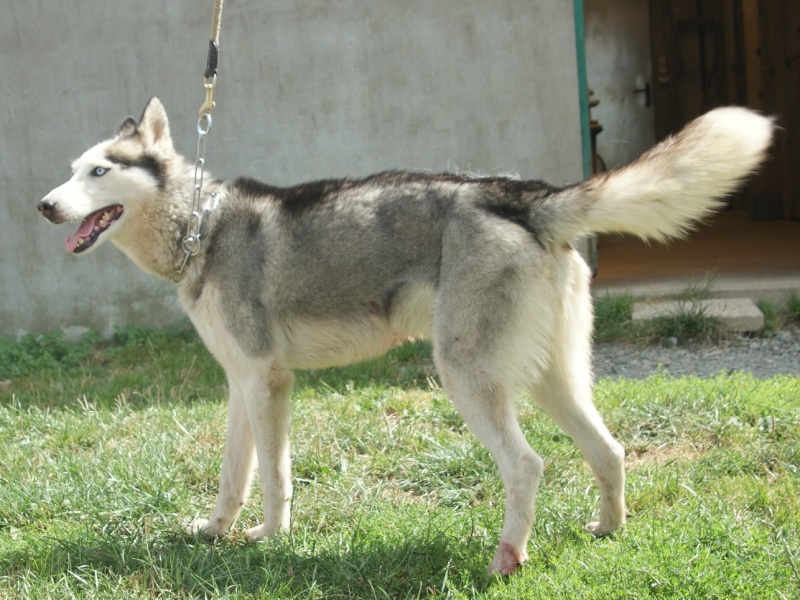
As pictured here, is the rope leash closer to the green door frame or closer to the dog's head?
the dog's head

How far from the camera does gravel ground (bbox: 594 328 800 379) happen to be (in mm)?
5793

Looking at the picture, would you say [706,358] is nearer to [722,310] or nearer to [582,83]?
[722,310]

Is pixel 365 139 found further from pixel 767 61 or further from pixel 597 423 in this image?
pixel 767 61

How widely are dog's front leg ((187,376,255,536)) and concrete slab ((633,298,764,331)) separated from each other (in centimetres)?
381

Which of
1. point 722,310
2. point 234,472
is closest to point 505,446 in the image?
point 234,472

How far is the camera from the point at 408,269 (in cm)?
351

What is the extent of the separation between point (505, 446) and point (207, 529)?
142 centimetres

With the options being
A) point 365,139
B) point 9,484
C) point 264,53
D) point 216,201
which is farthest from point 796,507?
point 264,53

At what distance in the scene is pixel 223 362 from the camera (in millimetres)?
3801

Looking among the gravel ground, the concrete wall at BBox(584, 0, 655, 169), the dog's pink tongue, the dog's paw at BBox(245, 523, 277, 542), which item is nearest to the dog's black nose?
the dog's pink tongue

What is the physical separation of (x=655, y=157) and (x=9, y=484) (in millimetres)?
3275

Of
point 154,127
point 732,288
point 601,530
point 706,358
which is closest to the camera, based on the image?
point 601,530

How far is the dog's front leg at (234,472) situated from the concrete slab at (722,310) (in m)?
3.81

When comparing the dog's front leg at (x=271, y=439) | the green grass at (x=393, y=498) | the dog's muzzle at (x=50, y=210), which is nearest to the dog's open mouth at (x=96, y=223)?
the dog's muzzle at (x=50, y=210)
